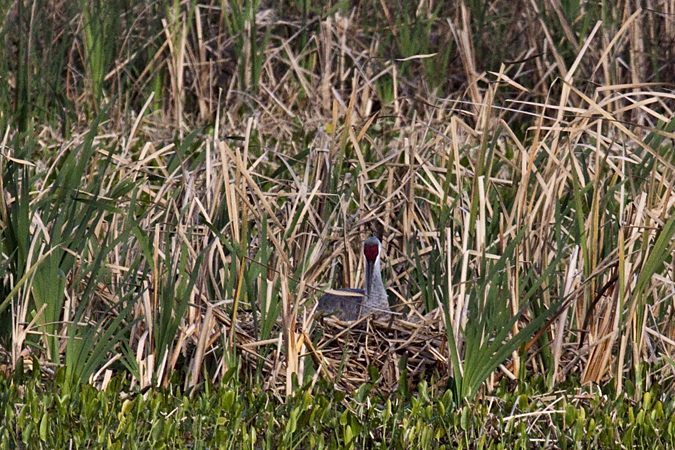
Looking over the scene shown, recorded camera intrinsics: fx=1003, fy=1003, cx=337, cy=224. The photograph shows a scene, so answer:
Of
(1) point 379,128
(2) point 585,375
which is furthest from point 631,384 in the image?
(1) point 379,128

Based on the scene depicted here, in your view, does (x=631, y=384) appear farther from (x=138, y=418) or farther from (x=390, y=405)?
(x=138, y=418)

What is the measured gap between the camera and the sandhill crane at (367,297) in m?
3.59

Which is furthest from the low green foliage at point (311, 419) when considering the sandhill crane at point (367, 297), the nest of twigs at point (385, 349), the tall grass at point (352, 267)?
the sandhill crane at point (367, 297)

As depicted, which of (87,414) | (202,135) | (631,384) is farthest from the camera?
(202,135)

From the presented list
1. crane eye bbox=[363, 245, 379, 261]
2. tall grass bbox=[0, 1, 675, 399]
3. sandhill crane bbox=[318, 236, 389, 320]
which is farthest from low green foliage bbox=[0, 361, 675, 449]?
crane eye bbox=[363, 245, 379, 261]

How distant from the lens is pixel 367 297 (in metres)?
3.59

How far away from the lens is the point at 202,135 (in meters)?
6.69

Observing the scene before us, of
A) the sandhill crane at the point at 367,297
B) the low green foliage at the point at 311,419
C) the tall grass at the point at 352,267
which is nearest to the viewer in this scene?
the low green foliage at the point at 311,419

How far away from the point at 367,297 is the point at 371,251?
18cm

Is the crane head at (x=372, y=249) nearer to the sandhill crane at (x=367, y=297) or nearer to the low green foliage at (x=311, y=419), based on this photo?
the sandhill crane at (x=367, y=297)

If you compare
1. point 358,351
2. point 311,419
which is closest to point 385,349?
point 358,351

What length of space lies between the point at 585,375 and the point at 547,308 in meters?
0.25

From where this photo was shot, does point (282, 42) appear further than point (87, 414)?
Yes

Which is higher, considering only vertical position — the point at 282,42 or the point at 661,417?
the point at 282,42
